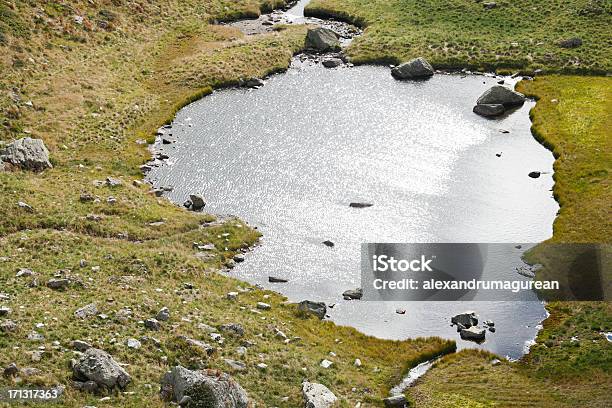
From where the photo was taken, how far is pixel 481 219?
63.9m

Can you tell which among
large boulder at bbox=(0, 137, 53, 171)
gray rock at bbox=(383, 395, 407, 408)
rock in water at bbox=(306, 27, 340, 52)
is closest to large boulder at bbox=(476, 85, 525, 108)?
rock in water at bbox=(306, 27, 340, 52)

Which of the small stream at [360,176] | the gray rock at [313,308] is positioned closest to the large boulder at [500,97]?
the small stream at [360,176]

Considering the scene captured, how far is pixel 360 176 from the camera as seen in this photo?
230ft

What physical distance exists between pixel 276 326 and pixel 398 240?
14.0 metres

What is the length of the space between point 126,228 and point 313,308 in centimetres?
1421

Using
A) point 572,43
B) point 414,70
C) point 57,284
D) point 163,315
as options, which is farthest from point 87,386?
point 572,43

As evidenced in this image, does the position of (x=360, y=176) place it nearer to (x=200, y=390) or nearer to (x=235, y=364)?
(x=235, y=364)

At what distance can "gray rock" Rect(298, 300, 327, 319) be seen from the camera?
174 feet

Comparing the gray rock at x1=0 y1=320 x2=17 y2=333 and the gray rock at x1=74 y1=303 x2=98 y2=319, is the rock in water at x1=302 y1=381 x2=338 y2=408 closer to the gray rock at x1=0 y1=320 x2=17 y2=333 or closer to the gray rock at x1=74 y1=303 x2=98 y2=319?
the gray rock at x1=74 y1=303 x2=98 y2=319

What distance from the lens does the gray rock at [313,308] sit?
5306 cm

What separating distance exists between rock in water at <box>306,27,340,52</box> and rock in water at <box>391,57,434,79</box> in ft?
30.8

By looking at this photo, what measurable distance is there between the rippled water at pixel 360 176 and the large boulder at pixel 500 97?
1.20m

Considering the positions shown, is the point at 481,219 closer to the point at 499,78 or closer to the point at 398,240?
the point at 398,240

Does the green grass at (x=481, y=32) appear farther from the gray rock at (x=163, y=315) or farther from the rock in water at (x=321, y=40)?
the gray rock at (x=163, y=315)
